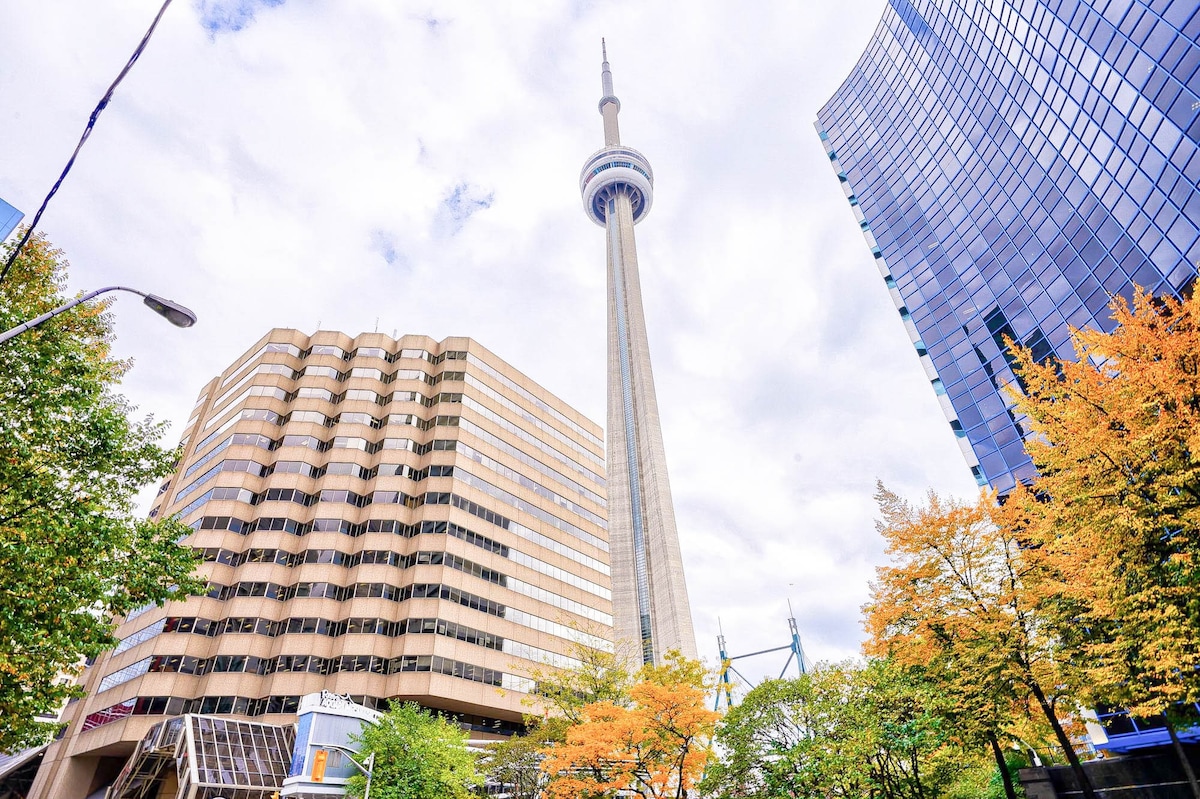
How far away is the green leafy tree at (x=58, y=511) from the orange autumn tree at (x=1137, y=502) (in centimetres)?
→ 2509

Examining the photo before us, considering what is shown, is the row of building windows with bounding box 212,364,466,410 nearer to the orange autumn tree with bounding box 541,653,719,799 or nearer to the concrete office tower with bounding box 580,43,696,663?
the concrete office tower with bounding box 580,43,696,663

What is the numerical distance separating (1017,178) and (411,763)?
57.8 meters

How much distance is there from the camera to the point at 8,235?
2230cm

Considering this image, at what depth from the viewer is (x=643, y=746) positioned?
29766mm

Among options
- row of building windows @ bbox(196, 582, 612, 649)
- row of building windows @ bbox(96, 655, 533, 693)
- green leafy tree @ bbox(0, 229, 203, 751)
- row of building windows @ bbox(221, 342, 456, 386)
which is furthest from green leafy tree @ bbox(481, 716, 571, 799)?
row of building windows @ bbox(221, 342, 456, 386)

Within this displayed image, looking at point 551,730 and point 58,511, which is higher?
point 58,511

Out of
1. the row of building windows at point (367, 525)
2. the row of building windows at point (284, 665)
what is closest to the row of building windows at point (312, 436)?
the row of building windows at point (367, 525)

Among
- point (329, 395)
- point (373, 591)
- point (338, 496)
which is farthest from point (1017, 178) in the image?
point (329, 395)

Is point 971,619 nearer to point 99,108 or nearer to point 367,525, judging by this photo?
point 99,108

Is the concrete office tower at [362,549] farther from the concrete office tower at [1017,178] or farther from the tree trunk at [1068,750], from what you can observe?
the concrete office tower at [1017,178]

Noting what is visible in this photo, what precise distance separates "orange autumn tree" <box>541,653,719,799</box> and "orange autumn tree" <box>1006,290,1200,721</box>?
1557 centimetres

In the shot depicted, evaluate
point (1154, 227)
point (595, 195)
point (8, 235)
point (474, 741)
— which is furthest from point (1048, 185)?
point (595, 195)

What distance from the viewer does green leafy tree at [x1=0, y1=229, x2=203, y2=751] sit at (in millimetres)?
15102

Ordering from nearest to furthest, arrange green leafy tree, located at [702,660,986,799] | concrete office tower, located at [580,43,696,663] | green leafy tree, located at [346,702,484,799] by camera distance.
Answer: green leafy tree, located at [702,660,986,799]
green leafy tree, located at [346,702,484,799]
concrete office tower, located at [580,43,696,663]
